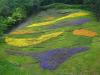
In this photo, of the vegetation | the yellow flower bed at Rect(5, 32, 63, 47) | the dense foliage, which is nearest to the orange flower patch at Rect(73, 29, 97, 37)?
the vegetation

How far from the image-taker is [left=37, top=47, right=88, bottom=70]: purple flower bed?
31328 mm

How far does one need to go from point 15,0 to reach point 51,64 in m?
35.6

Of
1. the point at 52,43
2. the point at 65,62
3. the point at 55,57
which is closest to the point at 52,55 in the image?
the point at 55,57

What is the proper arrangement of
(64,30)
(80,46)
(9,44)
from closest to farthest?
(80,46) < (9,44) < (64,30)

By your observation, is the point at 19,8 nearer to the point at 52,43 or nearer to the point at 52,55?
the point at 52,43

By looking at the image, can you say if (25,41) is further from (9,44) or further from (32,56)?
(32,56)

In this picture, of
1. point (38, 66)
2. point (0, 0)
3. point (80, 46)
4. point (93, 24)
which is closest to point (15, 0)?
point (0, 0)

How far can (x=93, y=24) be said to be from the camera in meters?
48.2

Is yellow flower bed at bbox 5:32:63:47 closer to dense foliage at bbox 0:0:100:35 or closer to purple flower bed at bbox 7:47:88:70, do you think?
purple flower bed at bbox 7:47:88:70

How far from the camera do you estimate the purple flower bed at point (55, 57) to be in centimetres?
3133

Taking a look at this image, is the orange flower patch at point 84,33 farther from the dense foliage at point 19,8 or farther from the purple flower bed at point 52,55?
the dense foliage at point 19,8

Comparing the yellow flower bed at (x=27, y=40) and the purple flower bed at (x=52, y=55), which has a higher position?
the purple flower bed at (x=52, y=55)

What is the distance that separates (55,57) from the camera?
33.1 meters

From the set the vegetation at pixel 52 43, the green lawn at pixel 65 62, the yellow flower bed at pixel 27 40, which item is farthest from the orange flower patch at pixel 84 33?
the yellow flower bed at pixel 27 40
